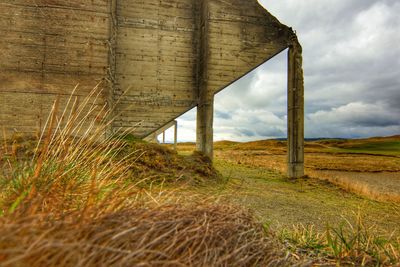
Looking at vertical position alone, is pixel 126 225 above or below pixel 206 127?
below

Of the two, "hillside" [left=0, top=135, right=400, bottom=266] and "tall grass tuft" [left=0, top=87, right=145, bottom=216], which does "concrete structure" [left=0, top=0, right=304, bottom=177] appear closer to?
"hillside" [left=0, top=135, right=400, bottom=266]

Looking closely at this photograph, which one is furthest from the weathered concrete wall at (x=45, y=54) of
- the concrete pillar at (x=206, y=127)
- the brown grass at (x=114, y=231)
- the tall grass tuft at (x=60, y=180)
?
the brown grass at (x=114, y=231)

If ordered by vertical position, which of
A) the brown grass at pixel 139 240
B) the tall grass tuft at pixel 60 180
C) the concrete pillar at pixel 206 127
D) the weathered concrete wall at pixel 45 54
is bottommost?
the brown grass at pixel 139 240

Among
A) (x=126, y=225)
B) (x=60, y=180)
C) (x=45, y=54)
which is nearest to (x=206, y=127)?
(x=45, y=54)

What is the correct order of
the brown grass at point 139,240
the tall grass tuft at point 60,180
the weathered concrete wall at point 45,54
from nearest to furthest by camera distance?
the brown grass at point 139,240 < the tall grass tuft at point 60,180 < the weathered concrete wall at point 45,54

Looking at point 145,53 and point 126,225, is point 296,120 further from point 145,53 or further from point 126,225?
point 126,225

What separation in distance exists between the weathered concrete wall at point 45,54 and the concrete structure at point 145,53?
2 centimetres

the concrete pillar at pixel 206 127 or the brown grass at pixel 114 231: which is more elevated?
the concrete pillar at pixel 206 127

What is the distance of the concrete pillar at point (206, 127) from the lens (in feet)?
30.1

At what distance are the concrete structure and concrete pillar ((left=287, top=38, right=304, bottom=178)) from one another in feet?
0.09

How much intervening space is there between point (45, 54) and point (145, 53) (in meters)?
2.49

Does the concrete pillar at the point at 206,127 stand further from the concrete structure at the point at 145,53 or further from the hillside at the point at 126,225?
the hillside at the point at 126,225

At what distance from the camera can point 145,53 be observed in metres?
9.42

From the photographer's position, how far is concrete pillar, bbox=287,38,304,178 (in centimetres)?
950
